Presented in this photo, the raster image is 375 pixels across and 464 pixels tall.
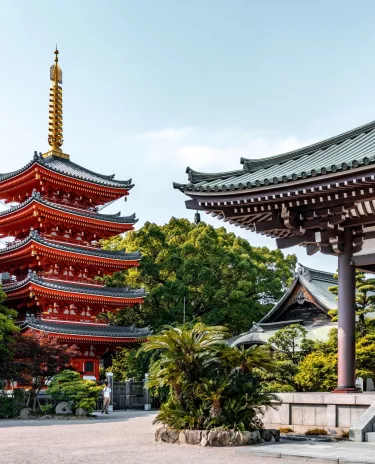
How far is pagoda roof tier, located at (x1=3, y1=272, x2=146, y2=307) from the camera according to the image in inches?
1551

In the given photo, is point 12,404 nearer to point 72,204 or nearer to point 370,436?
point 72,204

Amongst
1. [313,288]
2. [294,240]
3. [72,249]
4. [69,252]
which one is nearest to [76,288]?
[69,252]

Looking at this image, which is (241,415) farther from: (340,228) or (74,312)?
(74,312)

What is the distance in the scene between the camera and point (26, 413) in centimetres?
2941

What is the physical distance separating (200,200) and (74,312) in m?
28.4

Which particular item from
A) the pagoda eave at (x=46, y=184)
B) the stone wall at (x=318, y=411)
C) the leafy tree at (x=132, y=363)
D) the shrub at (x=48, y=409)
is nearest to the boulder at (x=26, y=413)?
the shrub at (x=48, y=409)

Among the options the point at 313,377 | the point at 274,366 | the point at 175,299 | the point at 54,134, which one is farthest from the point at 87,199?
the point at 274,366

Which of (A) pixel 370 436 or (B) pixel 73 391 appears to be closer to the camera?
(A) pixel 370 436

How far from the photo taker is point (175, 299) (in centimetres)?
4744

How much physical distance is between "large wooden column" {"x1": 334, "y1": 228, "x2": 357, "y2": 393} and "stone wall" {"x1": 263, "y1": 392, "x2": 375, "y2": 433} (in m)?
0.46

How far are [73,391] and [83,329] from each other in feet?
38.2

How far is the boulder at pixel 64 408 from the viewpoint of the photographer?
96.7 feet

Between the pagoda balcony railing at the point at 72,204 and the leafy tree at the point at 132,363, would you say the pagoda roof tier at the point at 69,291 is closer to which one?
the leafy tree at the point at 132,363

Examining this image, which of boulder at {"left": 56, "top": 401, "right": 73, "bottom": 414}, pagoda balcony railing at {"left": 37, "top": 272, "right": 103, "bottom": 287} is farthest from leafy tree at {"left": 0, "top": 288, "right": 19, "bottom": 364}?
pagoda balcony railing at {"left": 37, "top": 272, "right": 103, "bottom": 287}
